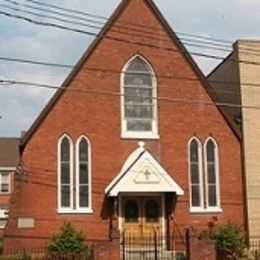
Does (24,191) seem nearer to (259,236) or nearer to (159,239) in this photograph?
(159,239)

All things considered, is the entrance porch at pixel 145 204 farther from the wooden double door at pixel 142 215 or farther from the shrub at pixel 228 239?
the shrub at pixel 228 239

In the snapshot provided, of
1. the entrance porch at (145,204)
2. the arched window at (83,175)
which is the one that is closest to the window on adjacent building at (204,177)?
the entrance porch at (145,204)

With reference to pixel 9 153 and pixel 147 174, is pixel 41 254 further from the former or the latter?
pixel 9 153

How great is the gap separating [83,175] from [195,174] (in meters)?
5.22

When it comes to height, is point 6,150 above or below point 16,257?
above

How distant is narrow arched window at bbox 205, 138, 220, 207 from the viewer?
32.3 m

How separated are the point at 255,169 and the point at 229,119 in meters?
2.62

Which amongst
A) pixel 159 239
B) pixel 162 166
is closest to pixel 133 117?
pixel 162 166

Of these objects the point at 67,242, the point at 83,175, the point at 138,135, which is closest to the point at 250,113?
the point at 138,135

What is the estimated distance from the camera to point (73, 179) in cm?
3086

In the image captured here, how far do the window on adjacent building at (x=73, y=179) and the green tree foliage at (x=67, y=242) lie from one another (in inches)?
61.0

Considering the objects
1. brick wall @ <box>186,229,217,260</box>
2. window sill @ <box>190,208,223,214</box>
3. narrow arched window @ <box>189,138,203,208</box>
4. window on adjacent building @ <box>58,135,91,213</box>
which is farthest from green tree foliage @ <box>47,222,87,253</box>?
narrow arched window @ <box>189,138,203,208</box>

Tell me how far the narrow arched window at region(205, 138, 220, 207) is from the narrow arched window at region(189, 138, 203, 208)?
13.6 inches

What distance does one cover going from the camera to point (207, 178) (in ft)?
106
